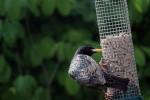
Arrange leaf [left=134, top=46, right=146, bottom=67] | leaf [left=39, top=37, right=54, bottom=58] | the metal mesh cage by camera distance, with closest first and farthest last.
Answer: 1. the metal mesh cage
2. leaf [left=134, top=46, right=146, bottom=67]
3. leaf [left=39, top=37, right=54, bottom=58]

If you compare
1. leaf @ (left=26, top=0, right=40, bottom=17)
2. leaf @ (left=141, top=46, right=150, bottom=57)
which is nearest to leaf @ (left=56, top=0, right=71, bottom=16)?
leaf @ (left=26, top=0, right=40, bottom=17)

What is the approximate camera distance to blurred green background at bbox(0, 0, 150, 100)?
708 centimetres

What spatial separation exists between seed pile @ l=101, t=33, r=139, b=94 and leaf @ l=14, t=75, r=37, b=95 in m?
1.85

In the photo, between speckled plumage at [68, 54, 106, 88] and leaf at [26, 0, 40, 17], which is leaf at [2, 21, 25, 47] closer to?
leaf at [26, 0, 40, 17]

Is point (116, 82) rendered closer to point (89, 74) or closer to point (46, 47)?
point (89, 74)

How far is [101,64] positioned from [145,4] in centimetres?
147

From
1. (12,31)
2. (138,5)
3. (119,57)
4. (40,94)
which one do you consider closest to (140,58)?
(138,5)

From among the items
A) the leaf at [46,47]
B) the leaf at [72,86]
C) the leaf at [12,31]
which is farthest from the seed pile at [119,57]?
the leaf at [46,47]

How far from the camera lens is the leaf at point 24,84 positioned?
286 inches

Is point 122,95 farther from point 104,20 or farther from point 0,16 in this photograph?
point 0,16

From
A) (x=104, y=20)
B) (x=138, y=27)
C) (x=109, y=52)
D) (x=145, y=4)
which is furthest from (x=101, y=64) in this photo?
(x=138, y=27)

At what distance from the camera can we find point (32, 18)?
8.16m

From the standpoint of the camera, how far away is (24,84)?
23.9 ft

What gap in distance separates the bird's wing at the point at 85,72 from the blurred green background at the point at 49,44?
137 centimetres
